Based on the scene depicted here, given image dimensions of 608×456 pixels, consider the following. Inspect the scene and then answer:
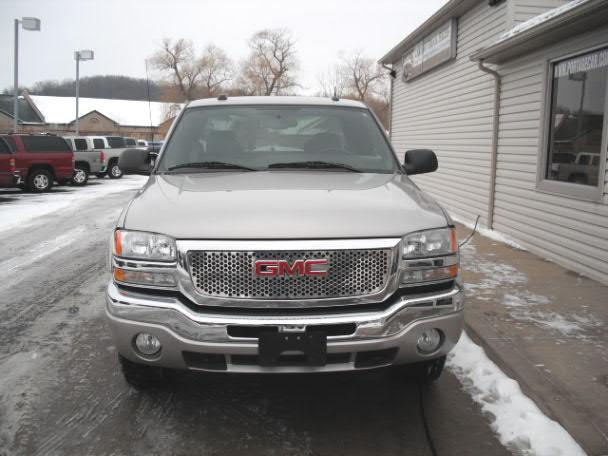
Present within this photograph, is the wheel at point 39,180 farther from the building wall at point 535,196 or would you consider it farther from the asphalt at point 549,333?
the asphalt at point 549,333

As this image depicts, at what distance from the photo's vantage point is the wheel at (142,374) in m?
3.36

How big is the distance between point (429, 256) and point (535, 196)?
18.9 feet

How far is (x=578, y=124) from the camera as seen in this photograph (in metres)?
6.98

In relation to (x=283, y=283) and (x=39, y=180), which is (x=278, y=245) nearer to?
(x=283, y=283)

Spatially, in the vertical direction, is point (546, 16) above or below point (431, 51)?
below

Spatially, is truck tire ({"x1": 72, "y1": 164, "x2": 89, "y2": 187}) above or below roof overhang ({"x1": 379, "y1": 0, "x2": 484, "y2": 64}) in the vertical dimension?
below

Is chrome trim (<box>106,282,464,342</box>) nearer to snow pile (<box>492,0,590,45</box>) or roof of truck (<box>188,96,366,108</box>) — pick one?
roof of truck (<box>188,96,366,108</box>)

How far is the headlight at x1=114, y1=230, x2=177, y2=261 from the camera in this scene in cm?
286

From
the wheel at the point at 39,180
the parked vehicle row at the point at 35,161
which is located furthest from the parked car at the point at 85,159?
the wheel at the point at 39,180

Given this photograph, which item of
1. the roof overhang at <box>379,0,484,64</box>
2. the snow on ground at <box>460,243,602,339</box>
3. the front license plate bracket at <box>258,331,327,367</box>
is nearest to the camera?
the front license plate bracket at <box>258,331,327,367</box>

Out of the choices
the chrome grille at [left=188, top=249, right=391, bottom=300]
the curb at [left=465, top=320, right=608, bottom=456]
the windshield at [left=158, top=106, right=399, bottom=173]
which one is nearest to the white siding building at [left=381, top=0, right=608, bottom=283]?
the curb at [left=465, top=320, right=608, bottom=456]

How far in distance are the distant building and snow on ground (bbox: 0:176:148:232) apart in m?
49.6

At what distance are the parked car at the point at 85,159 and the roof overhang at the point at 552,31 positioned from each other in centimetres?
1756

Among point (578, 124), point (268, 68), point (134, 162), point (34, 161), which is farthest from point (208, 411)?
point (268, 68)
